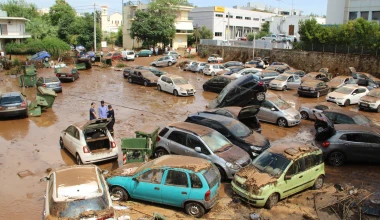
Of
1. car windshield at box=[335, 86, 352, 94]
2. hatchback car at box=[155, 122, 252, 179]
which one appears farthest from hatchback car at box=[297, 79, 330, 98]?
hatchback car at box=[155, 122, 252, 179]

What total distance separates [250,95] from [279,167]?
8.98m

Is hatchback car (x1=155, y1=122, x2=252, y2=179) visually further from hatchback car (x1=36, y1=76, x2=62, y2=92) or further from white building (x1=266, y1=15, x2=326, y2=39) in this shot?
white building (x1=266, y1=15, x2=326, y2=39)

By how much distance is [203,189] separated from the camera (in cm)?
851

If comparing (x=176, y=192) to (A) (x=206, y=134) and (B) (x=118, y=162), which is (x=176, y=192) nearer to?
(A) (x=206, y=134)

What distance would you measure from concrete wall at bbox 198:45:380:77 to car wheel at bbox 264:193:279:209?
29.0m

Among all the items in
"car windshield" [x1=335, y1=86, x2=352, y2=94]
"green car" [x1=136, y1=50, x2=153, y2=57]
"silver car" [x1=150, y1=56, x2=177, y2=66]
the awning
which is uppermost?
the awning

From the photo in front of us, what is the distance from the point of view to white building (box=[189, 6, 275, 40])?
73.9 metres

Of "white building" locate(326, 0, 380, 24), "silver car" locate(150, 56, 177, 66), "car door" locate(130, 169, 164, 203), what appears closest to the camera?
"car door" locate(130, 169, 164, 203)

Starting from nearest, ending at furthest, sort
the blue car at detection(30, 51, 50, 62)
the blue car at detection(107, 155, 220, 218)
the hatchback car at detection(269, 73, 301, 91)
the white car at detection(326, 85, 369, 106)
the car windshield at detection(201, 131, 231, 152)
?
the blue car at detection(107, 155, 220, 218) → the car windshield at detection(201, 131, 231, 152) → the white car at detection(326, 85, 369, 106) → the hatchback car at detection(269, 73, 301, 91) → the blue car at detection(30, 51, 50, 62)

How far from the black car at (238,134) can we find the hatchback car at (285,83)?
49.5 feet

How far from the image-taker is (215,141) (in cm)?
1149

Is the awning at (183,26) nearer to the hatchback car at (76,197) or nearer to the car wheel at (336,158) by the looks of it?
the car wheel at (336,158)

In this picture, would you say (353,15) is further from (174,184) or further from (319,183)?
(174,184)

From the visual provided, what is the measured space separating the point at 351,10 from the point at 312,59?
53.1 feet
